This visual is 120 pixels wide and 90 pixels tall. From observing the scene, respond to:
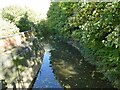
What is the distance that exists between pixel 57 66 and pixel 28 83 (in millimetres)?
7817

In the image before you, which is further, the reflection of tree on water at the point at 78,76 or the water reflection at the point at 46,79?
the water reflection at the point at 46,79

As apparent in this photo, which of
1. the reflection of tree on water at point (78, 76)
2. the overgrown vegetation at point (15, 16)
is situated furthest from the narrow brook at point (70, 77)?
the overgrown vegetation at point (15, 16)

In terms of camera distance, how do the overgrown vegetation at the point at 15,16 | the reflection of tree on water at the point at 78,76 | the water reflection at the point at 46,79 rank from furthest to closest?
1. the overgrown vegetation at the point at 15,16
2. the water reflection at the point at 46,79
3. the reflection of tree on water at the point at 78,76

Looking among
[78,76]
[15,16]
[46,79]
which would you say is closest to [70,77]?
[78,76]

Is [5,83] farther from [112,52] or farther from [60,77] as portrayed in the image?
[60,77]

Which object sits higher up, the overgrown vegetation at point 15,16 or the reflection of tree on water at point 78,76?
the overgrown vegetation at point 15,16

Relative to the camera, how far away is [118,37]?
9477 millimetres

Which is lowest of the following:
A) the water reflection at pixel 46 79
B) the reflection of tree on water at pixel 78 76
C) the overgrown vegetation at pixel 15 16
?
the reflection of tree on water at pixel 78 76

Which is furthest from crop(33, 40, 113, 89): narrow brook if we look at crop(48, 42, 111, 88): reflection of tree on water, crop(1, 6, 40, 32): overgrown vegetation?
crop(1, 6, 40, 32): overgrown vegetation

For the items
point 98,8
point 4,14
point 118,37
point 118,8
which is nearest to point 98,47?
point 98,8

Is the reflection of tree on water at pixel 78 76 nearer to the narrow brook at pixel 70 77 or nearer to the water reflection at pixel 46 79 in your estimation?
the narrow brook at pixel 70 77

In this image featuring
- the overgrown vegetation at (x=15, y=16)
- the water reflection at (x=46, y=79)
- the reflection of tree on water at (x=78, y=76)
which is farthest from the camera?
the overgrown vegetation at (x=15, y=16)

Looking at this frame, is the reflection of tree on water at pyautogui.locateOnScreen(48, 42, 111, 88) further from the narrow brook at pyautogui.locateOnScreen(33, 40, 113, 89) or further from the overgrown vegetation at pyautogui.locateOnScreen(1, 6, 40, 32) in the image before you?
the overgrown vegetation at pyautogui.locateOnScreen(1, 6, 40, 32)

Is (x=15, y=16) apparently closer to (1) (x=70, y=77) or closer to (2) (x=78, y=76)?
(2) (x=78, y=76)
